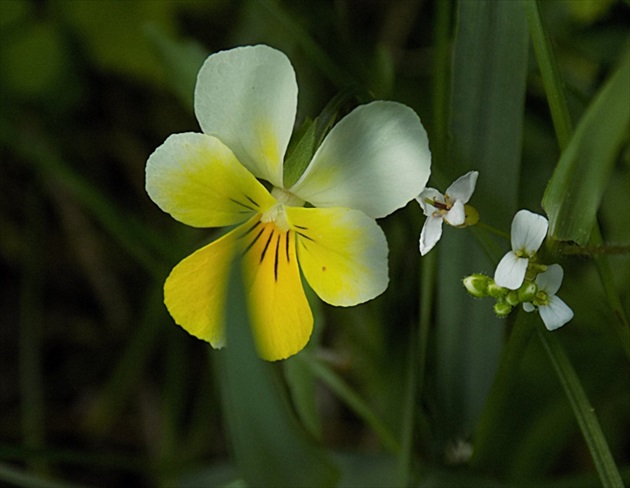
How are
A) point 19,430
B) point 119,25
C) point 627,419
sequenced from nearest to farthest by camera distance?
point 627,419
point 119,25
point 19,430

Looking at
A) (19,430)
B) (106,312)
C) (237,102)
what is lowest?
(19,430)

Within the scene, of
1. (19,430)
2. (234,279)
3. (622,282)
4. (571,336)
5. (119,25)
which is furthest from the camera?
(19,430)

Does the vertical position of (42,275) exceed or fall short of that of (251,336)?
it falls short

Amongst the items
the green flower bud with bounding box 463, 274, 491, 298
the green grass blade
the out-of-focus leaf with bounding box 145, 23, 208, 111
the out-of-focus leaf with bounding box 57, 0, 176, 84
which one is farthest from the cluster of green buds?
the out-of-focus leaf with bounding box 57, 0, 176, 84

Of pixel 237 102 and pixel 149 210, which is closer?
pixel 237 102

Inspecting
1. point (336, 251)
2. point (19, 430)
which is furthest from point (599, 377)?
point (19, 430)

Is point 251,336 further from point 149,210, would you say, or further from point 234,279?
point 149,210

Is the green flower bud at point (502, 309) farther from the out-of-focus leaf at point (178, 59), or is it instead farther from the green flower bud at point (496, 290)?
the out-of-focus leaf at point (178, 59)

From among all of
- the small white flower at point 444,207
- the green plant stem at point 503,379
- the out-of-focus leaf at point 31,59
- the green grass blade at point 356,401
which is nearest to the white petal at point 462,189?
the small white flower at point 444,207
